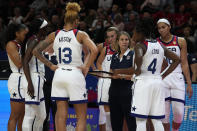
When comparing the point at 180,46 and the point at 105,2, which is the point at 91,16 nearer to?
the point at 105,2

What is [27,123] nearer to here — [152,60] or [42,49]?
[42,49]

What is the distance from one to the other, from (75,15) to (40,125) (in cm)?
178

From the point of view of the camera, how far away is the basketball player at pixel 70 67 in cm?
539

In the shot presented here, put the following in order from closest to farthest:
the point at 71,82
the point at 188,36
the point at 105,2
Result: the point at 71,82 < the point at 188,36 < the point at 105,2

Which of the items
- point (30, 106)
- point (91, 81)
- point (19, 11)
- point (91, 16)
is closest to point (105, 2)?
point (91, 16)

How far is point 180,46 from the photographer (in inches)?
252

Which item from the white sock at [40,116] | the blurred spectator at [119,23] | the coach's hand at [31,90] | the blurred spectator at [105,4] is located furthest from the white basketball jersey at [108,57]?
the blurred spectator at [105,4]

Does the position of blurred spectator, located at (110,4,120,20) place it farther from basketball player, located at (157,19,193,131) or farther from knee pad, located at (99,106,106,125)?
basketball player, located at (157,19,193,131)

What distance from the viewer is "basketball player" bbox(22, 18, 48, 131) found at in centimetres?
578

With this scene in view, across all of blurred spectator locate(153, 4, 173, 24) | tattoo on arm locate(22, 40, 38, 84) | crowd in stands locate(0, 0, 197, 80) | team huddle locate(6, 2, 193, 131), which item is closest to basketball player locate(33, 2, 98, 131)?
team huddle locate(6, 2, 193, 131)

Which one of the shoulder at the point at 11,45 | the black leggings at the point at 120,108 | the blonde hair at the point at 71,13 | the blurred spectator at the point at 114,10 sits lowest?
the black leggings at the point at 120,108

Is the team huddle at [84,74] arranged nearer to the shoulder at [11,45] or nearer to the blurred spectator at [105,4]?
the shoulder at [11,45]

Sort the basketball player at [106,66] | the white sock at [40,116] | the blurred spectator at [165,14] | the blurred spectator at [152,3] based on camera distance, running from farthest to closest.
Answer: the blurred spectator at [152,3]
the blurred spectator at [165,14]
the basketball player at [106,66]
the white sock at [40,116]

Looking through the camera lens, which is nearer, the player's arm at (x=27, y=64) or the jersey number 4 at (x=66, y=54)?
the jersey number 4 at (x=66, y=54)
